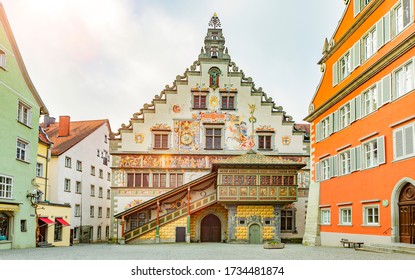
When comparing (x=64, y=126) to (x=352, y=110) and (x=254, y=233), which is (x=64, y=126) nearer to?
(x=254, y=233)

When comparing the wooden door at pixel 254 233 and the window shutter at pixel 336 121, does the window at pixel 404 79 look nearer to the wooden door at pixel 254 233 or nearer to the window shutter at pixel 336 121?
the window shutter at pixel 336 121

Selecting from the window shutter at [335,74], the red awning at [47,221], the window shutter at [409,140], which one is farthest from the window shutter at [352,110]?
the red awning at [47,221]

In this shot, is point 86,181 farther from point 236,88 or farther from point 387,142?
point 387,142

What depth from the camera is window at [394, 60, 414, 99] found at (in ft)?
59.3

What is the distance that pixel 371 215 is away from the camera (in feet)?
71.3

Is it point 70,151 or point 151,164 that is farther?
point 70,151

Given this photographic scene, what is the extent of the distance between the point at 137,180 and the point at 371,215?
18762 mm

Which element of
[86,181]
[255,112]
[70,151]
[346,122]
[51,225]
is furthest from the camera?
[86,181]

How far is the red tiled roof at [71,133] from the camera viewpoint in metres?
39.5

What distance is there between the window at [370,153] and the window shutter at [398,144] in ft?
6.22

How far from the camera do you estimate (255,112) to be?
3788cm

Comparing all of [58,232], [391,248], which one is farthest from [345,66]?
[58,232]

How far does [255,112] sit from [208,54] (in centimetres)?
506
